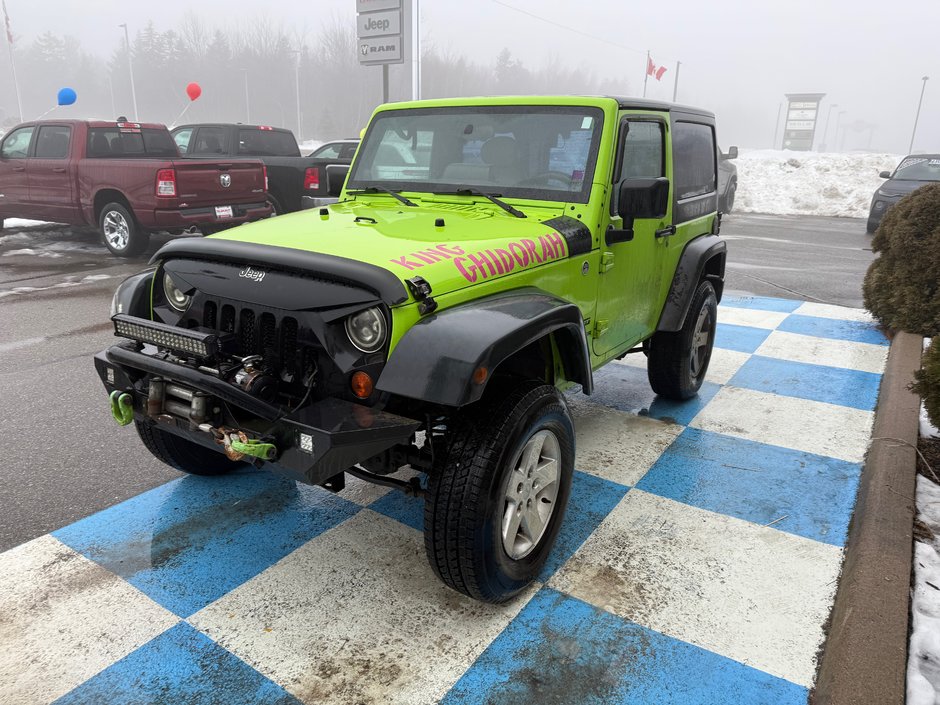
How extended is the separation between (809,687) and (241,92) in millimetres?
104360

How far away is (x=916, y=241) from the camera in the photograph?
5.79 m

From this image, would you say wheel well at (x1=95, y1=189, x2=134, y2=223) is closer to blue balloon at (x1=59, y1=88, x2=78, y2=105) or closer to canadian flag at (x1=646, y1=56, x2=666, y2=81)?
blue balloon at (x1=59, y1=88, x2=78, y2=105)

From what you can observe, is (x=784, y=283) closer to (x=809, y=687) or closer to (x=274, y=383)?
(x=809, y=687)

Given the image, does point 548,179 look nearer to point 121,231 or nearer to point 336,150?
point 121,231

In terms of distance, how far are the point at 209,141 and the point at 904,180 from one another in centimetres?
1432

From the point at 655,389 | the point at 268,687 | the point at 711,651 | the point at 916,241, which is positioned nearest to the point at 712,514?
the point at 711,651

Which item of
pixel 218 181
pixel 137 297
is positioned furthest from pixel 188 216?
pixel 137 297

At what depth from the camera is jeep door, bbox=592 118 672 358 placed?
3.55 m

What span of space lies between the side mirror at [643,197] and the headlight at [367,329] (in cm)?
149

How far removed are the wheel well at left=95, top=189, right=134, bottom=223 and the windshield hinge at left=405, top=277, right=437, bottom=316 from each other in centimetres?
908

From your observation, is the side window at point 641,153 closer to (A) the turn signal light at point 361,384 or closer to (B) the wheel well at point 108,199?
(A) the turn signal light at point 361,384

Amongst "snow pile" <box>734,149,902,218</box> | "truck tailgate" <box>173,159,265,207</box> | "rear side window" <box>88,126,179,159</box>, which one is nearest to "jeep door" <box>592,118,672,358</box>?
"truck tailgate" <box>173,159,265,207</box>

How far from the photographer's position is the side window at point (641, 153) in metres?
3.55

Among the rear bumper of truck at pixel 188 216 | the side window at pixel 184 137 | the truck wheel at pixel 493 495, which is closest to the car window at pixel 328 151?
the side window at pixel 184 137
